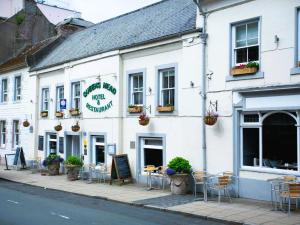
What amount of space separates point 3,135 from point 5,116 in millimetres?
1421

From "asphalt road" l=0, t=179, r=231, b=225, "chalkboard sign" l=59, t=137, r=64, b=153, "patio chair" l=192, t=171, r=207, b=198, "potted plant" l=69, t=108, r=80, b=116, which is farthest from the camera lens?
"chalkboard sign" l=59, t=137, r=64, b=153

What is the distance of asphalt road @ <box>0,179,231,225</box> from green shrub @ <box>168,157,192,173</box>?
2.31 m

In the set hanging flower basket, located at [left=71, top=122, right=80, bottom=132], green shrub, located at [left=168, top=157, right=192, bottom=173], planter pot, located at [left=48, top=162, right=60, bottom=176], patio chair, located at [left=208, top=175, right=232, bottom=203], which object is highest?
hanging flower basket, located at [left=71, top=122, right=80, bottom=132]

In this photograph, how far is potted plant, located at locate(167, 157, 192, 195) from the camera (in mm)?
15039

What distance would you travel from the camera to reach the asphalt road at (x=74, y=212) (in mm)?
10898

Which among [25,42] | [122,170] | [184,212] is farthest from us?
[25,42]

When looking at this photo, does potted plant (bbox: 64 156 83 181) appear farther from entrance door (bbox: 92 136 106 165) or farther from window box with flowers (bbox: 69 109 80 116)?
window box with flowers (bbox: 69 109 80 116)

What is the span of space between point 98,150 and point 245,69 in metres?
9.47

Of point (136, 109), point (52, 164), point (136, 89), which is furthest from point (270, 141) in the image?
point (52, 164)

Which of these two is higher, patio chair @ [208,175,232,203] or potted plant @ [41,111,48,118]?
potted plant @ [41,111,48,118]

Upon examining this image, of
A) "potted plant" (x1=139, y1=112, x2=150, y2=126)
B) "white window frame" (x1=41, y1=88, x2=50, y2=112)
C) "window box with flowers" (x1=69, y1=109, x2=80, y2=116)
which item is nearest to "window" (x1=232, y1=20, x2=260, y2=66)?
"potted plant" (x1=139, y1=112, x2=150, y2=126)

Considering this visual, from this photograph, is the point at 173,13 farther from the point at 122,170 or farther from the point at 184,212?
the point at 184,212

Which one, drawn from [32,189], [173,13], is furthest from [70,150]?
[173,13]

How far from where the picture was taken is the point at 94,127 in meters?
20.9
